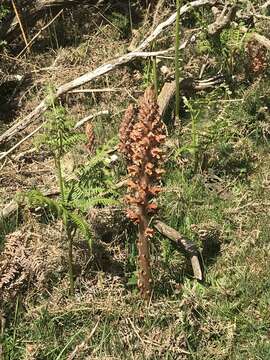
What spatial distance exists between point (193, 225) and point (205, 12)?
248 centimetres

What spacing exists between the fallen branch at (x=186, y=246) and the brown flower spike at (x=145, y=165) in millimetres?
323

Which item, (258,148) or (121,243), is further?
(258,148)

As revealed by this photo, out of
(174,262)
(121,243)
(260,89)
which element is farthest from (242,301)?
(260,89)

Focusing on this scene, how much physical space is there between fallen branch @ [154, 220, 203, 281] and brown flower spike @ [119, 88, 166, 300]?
32cm

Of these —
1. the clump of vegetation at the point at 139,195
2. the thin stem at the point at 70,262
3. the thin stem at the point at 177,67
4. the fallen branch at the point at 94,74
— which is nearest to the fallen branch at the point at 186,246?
the clump of vegetation at the point at 139,195

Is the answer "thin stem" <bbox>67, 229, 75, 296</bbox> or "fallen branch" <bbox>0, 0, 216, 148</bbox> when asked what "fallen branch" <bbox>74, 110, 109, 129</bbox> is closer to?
"fallen branch" <bbox>0, 0, 216, 148</bbox>

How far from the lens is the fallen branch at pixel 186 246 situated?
364 centimetres

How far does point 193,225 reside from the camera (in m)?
3.90

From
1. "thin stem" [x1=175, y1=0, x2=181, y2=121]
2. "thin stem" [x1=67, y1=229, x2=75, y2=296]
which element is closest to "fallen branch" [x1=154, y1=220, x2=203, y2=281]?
"thin stem" [x1=67, y1=229, x2=75, y2=296]

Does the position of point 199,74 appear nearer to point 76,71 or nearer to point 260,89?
point 260,89

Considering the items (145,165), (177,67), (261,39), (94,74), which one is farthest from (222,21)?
(145,165)

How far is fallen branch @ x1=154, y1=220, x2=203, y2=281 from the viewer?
3641 millimetres

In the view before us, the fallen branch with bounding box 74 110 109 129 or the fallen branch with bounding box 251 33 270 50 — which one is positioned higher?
the fallen branch with bounding box 251 33 270 50

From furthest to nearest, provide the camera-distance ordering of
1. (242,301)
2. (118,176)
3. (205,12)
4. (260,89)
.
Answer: (205,12) < (260,89) < (118,176) < (242,301)
